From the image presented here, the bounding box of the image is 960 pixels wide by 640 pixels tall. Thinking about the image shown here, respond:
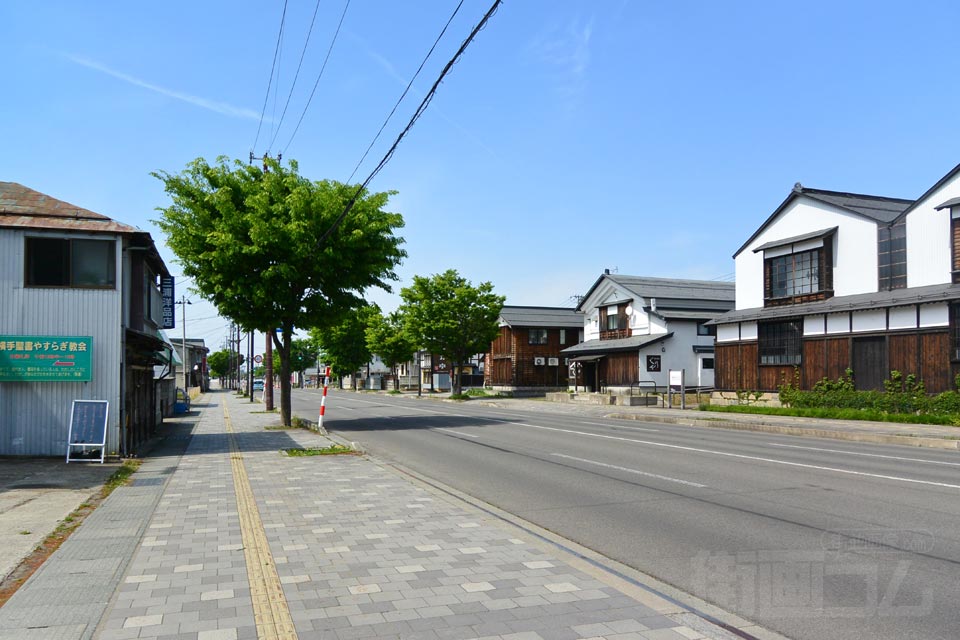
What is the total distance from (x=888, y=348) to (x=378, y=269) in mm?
18660

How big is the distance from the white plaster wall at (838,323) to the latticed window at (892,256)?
175cm

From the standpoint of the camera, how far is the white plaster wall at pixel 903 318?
25672 mm

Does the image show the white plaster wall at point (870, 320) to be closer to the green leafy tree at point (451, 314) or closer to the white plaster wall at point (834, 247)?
the white plaster wall at point (834, 247)

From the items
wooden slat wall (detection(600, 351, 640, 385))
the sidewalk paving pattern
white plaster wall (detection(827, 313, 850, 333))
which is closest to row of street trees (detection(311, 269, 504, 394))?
wooden slat wall (detection(600, 351, 640, 385))

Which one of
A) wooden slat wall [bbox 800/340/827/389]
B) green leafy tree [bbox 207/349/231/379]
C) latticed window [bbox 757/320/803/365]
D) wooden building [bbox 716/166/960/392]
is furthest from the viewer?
green leafy tree [bbox 207/349/231/379]

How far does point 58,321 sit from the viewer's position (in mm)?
15148

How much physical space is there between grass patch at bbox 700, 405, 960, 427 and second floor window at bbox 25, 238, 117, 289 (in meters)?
23.8

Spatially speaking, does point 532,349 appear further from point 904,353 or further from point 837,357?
point 904,353

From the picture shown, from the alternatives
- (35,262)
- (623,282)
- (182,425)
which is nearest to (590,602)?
(35,262)

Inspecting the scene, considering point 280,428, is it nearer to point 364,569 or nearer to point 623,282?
point 364,569

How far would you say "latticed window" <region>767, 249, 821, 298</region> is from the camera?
3144 cm

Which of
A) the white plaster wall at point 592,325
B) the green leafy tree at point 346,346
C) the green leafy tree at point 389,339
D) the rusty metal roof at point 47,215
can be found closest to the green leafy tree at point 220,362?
the green leafy tree at point 346,346

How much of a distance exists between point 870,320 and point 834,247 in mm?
4460

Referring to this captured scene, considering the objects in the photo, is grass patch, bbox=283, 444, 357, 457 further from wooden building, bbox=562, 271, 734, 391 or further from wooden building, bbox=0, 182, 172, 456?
wooden building, bbox=562, 271, 734, 391
